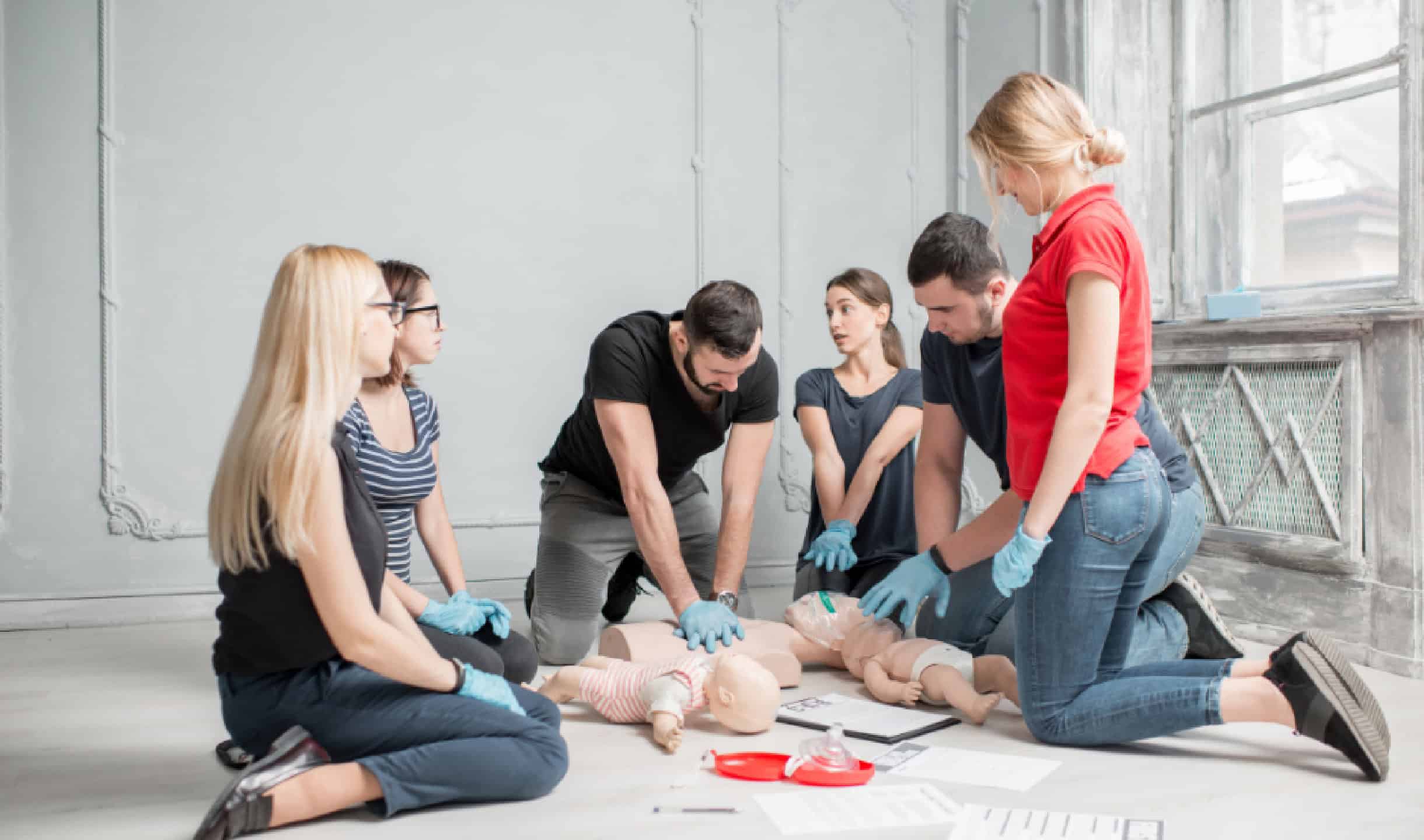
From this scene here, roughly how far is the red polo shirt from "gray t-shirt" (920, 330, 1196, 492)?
36cm

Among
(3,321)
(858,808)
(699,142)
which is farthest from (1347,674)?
(3,321)

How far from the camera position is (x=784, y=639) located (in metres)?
2.57

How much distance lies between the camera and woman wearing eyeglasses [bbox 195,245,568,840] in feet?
4.92

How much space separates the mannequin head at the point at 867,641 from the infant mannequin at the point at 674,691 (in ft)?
1.27

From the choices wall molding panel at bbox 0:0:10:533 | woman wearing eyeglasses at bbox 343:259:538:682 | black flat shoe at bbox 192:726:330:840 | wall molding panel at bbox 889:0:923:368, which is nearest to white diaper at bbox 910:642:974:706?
woman wearing eyeglasses at bbox 343:259:538:682

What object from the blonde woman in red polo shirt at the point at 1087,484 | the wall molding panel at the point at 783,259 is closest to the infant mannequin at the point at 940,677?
the blonde woman in red polo shirt at the point at 1087,484

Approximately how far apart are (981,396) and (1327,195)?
165 centimetres

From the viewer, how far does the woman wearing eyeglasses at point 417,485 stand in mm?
2211

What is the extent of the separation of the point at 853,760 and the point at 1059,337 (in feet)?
2.64

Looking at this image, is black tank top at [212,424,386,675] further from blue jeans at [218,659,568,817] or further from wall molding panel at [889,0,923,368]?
wall molding panel at [889,0,923,368]

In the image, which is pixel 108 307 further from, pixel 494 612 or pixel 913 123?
pixel 913 123

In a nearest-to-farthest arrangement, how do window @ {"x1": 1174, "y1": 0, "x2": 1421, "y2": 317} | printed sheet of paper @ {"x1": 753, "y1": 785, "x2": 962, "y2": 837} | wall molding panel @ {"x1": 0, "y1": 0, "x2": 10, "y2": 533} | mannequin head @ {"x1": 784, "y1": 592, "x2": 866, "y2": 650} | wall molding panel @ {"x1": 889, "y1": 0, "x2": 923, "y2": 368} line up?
printed sheet of paper @ {"x1": 753, "y1": 785, "x2": 962, "y2": 837} → mannequin head @ {"x1": 784, "y1": 592, "x2": 866, "y2": 650} → window @ {"x1": 1174, "y1": 0, "x2": 1421, "y2": 317} → wall molding panel @ {"x1": 0, "y1": 0, "x2": 10, "y2": 533} → wall molding panel @ {"x1": 889, "y1": 0, "x2": 923, "y2": 368}

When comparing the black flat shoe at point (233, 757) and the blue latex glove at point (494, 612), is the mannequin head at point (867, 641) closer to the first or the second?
the blue latex glove at point (494, 612)

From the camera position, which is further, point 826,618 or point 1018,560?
point 826,618
